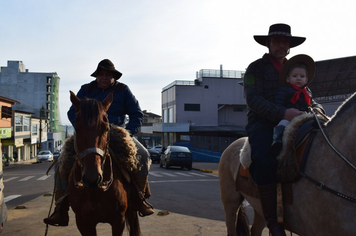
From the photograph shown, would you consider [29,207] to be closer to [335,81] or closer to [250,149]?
[250,149]

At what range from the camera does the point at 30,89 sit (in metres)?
75.1

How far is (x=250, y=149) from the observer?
3607 millimetres

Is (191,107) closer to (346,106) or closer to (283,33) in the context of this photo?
(283,33)

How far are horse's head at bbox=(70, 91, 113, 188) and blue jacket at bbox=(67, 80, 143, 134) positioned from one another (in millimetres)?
1287

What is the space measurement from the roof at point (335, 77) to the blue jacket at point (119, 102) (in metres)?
18.0

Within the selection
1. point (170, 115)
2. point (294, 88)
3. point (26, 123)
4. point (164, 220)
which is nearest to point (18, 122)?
point (26, 123)

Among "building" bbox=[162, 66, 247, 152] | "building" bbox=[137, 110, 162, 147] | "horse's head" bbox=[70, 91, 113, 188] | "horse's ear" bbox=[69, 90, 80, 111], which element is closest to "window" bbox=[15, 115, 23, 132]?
"building" bbox=[137, 110, 162, 147]

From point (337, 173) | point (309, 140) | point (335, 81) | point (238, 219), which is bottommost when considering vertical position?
point (238, 219)

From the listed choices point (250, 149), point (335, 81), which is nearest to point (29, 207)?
point (250, 149)

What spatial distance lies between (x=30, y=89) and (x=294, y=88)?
8067 cm

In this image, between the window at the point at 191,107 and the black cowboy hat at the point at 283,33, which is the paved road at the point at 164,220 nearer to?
the black cowboy hat at the point at 283,33

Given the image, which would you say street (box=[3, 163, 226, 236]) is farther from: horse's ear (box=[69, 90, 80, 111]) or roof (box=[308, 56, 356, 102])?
roof (box=[308, 56, 356, 102])

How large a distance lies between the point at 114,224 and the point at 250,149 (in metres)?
1.86

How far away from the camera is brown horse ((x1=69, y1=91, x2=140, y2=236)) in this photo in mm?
3246
